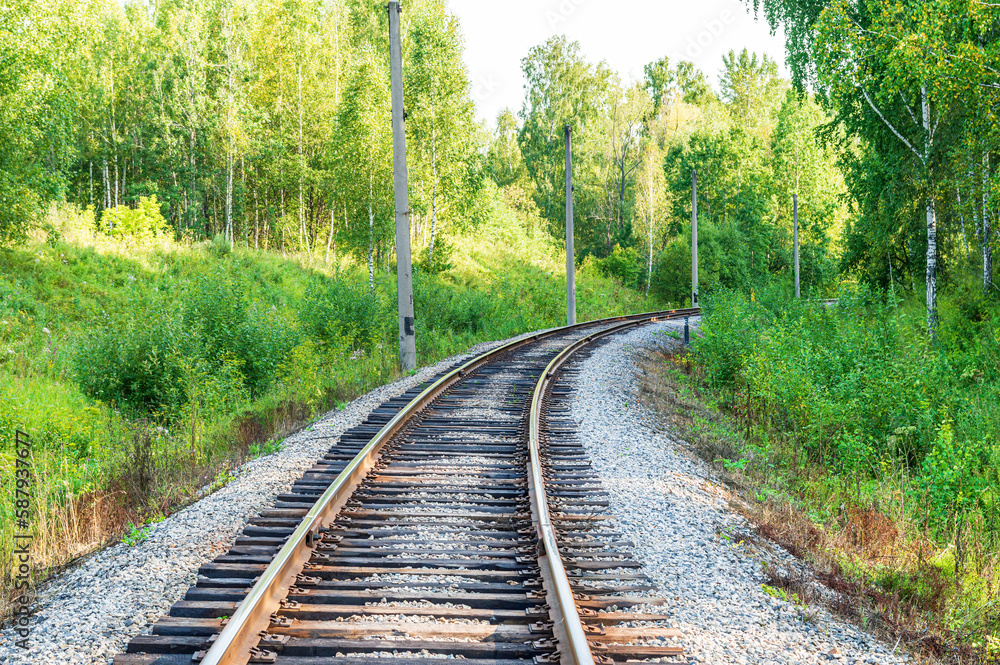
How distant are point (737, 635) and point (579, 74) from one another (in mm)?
50678

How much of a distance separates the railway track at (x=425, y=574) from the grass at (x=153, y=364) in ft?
4.49

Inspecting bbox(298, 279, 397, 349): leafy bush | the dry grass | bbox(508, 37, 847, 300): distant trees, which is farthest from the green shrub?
bbox(508, 37, 847, 300): distant trees

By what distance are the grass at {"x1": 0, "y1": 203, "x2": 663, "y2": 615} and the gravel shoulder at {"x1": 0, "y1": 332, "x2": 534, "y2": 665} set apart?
0.91ft

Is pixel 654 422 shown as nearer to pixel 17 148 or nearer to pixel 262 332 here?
pixel 262 332

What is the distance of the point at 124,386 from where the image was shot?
1077 cm

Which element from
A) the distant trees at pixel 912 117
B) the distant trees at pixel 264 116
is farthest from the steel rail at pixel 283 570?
the distant trees at pixel 264 116

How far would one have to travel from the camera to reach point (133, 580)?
4207mm

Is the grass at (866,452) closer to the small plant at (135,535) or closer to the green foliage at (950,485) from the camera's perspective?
the green foliage at (950,485)

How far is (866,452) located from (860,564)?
129 inches

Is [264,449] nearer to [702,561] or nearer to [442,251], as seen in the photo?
[702,561]

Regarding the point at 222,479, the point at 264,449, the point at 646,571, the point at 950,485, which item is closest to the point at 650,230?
the point at 950,485

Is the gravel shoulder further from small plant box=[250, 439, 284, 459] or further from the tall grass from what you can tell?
the tall grass

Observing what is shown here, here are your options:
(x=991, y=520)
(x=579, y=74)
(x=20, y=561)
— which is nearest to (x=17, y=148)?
(x=20, y=561)

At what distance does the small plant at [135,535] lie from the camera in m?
4.86
